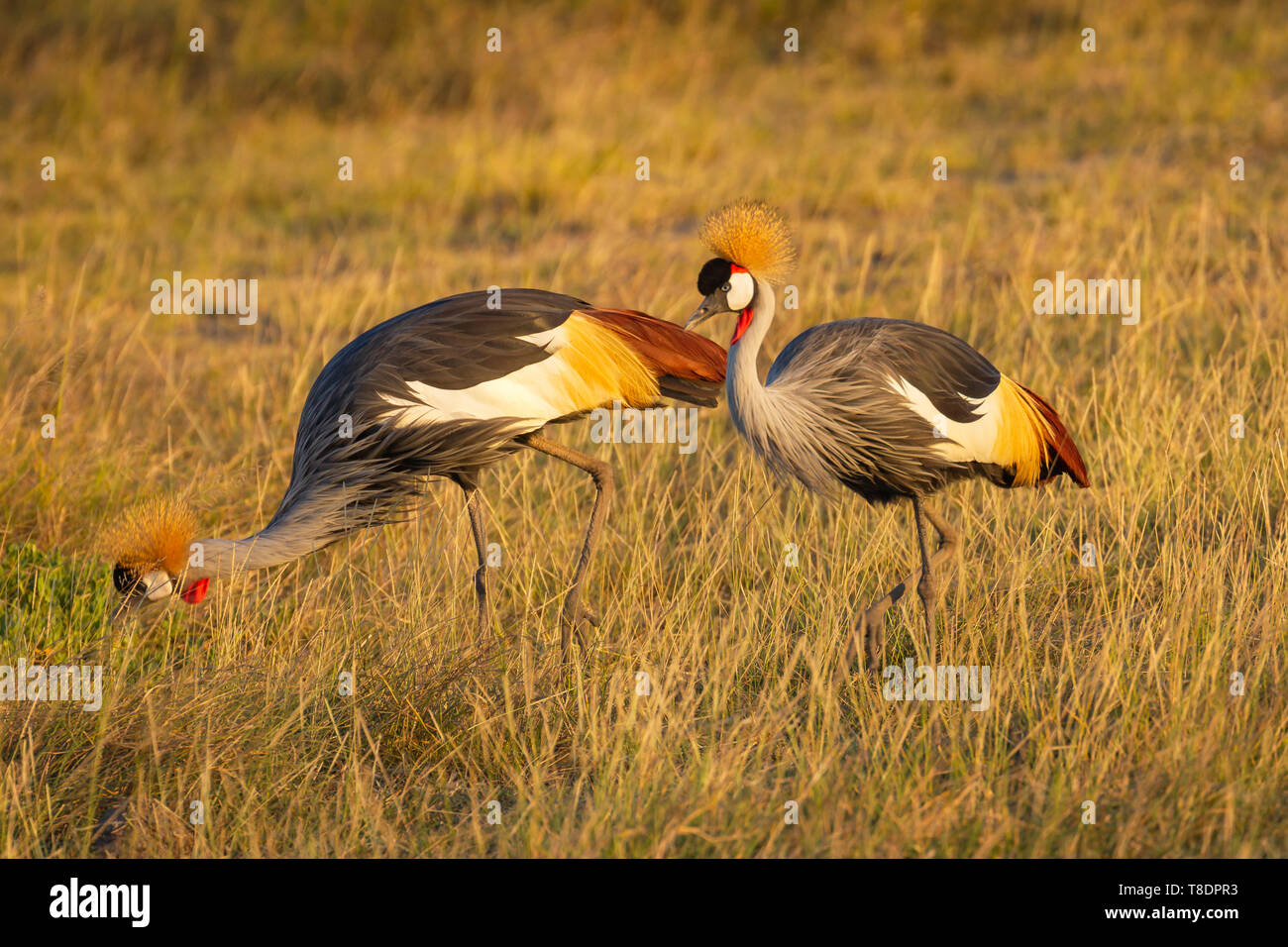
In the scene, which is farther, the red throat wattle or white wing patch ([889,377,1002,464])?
the red throat wattle

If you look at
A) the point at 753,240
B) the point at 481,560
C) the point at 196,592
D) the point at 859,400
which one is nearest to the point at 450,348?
the point at 481,560

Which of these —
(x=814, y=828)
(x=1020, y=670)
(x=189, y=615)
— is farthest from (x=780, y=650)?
(x=189, y=615)

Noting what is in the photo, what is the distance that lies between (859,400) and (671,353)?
619 millimetres

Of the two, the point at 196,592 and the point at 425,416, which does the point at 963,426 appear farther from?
the point at 196,592

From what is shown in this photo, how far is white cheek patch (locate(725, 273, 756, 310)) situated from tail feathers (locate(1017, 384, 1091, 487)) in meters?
0.92

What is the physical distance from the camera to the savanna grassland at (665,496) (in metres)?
2.92

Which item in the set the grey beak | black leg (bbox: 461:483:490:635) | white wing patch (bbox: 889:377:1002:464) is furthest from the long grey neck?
black leg (bbox: 461:483:490:635)

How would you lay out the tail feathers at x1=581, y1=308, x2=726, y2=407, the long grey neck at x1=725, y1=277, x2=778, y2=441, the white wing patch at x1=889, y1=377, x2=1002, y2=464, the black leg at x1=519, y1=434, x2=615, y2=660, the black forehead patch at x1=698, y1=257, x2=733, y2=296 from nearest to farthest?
the long grey neck at x1=725, y1=277, x2=778, y2=441
the black forehead patch at x1=698, y1=257, x2=733, y2=296
the white wing patch at x1=889, y1=377, x2=1002, y2=464
the black leg at x1=519, y1=434, x2=615, y2=660
the tail feathers at x1=581, y1=308, x2=726, y2=407

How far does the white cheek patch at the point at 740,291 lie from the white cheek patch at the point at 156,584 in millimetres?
1636

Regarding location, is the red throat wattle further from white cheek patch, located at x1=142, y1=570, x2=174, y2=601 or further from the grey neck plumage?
the grey neck plumage

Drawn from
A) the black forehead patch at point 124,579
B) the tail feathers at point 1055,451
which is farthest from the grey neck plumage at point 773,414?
the black forehead patch at point 124,579

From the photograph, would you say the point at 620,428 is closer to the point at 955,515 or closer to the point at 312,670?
the point at 955,515

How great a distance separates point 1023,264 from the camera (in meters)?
6.28

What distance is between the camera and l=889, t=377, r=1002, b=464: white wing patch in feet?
11.5
